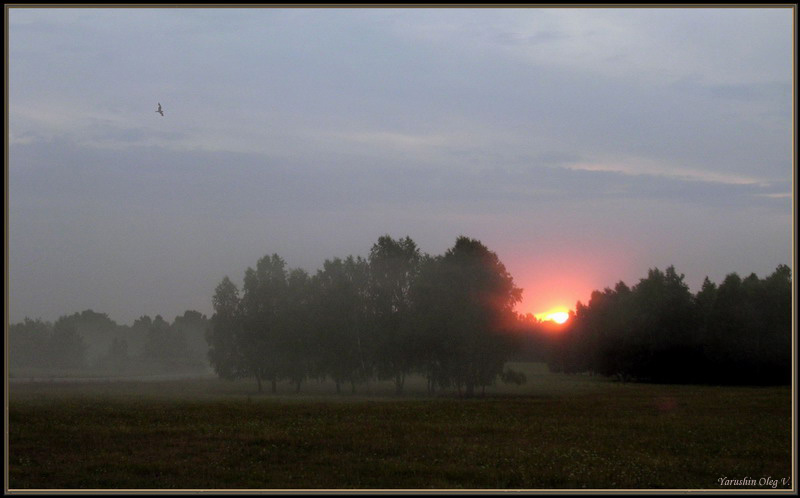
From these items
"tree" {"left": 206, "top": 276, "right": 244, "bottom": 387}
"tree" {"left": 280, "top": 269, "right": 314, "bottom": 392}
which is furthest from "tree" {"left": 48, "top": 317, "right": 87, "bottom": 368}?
"tree" {"left": 280, "top": 269, "right": 314, "bottom": 392}

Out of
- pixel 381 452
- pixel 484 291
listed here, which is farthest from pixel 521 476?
pixel 484 291

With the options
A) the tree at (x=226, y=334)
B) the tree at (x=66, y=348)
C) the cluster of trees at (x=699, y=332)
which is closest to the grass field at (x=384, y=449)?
the tree at (x=226, y=334)

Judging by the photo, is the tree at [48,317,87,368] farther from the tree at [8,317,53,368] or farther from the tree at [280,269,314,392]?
the tree at [280,269,314,392]

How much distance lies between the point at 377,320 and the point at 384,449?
190ft

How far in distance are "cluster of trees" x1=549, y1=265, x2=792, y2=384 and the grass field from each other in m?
62.7

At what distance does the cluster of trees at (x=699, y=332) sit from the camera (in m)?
107

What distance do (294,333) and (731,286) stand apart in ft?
217

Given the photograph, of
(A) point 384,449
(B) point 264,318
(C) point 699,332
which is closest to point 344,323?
(B) point 264,318

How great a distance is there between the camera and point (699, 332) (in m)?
115

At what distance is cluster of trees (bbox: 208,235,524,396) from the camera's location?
78500 millimetres

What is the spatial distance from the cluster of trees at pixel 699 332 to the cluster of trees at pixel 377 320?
132 feet

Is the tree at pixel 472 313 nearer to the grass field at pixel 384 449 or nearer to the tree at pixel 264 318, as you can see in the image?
the tree at pixel 264 318

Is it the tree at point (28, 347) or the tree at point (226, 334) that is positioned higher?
the tree at point (226, 334)

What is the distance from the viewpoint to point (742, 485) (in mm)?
25359
